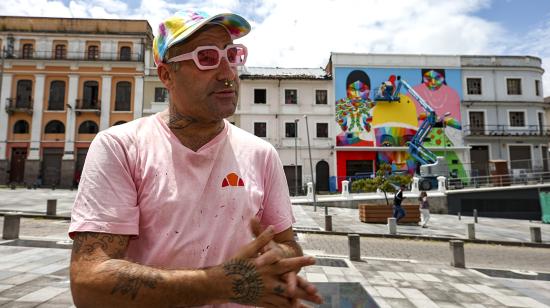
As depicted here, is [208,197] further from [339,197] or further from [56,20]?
[56,20]

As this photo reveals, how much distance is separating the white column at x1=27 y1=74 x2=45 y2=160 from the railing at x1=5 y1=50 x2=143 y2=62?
81.9 inches

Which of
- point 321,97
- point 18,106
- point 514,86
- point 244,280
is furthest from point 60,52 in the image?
point 514,86

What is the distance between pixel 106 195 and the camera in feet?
4.11

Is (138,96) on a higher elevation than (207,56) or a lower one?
higher

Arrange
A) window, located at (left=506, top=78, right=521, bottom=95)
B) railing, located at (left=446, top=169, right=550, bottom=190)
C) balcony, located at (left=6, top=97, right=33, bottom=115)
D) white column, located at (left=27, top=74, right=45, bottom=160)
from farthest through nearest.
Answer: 1. window, located at (left=506, top=78, right=521, bottom=95)
2. balcony, located at (left=6, top=97, right=33, bottom=115)
3. white column, located at (left=27, top=74, right=45, bottom=160)
4. railing, located at (left=446, top=169, right=550, bottom=190)

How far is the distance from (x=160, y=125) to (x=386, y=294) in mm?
5272

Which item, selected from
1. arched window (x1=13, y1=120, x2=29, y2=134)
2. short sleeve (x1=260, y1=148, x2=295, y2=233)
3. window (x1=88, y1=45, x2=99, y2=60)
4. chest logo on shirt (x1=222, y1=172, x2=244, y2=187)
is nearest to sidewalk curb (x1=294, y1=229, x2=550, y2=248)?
short sleeve (x1=260, y1=148, x2=295, y2=233)

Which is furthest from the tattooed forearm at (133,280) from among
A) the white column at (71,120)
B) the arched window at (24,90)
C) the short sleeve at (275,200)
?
the arched window at (24,90)

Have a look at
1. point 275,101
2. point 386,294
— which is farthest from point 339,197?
point 386,294

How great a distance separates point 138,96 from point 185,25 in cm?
3160

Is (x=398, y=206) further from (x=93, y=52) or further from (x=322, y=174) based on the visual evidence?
(x=93, y=52)

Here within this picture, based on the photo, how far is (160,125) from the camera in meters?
1.59

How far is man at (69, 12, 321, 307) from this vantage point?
1157 mm

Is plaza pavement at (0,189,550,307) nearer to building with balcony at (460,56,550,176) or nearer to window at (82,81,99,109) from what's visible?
building with balcony at (460,56,550,176)
